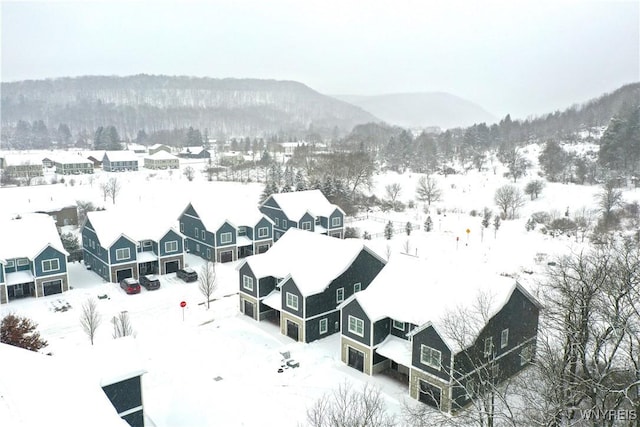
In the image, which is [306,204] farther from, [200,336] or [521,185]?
[521,185]

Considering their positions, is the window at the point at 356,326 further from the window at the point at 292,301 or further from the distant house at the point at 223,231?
the distant house at the point at 223,231

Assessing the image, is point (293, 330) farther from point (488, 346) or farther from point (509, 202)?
point (509, 202)

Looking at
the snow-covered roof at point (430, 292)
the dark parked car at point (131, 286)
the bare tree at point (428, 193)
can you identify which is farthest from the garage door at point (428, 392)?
→ the bare tree at point (428, 193)

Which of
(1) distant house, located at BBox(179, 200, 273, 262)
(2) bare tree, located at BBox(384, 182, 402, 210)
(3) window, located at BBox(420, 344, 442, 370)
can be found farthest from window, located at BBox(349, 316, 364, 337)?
(2) bare tree, located at BBox(384, 182, 402, 210)

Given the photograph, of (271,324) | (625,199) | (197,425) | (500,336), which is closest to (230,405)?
(197,425)

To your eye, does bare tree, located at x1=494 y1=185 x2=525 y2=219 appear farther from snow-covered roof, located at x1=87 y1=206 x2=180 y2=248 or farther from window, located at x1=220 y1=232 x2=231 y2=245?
snow-covered roof, located at x1=87 y1=206 x2=180 y2=248

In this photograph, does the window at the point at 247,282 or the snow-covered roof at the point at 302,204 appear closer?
the window at the point at 247,282
